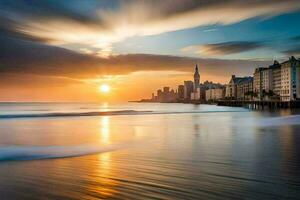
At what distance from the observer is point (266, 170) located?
42.0 ft

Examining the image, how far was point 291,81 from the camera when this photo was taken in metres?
170

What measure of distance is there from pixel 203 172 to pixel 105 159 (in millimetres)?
5682

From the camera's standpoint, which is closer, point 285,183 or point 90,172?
point 285,183

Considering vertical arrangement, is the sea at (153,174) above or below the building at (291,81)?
below

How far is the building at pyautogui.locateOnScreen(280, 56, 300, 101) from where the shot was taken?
169 m

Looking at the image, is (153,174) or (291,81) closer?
(153,174)

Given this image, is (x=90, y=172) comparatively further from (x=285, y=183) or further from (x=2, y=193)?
(x=285, y=183)

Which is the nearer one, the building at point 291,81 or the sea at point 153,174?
the sea at point 153,174

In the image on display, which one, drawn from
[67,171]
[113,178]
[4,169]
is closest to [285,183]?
[113,178]

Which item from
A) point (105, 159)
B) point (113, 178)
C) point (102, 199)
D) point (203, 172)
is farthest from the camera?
point (105, 159)

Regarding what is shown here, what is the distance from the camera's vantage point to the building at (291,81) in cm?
16870

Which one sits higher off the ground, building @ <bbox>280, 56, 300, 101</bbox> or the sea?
building @ <bbox>280, 56, 300, 101</bbox>

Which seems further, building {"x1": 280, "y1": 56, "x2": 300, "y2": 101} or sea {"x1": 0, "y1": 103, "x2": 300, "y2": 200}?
building {"x1": 280, "y1": 56, "x2": 300, "y2": 101}

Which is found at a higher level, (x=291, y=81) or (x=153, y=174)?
(x=291, y=81)
